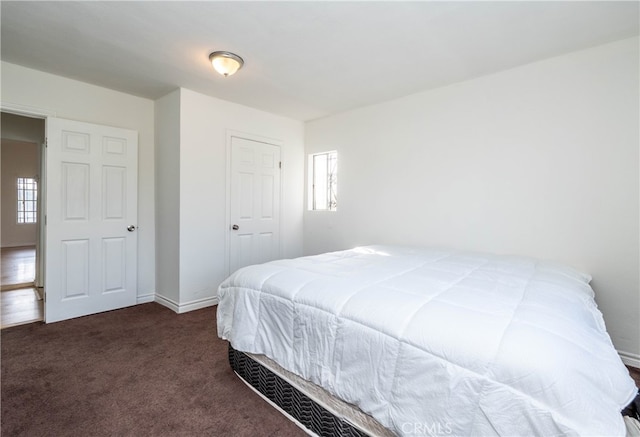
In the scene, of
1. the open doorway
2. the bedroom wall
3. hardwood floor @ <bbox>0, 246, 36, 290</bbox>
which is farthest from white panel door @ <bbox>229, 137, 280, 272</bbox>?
hardwood floor @ <bbox>0, 246, 36, 290</bbox>

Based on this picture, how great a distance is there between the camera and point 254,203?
3.92 metres

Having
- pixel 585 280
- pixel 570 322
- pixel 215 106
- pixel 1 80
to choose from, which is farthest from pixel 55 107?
pixel 585 280

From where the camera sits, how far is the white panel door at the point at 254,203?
373 centimetres

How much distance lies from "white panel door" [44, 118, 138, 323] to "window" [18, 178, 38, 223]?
7052mm

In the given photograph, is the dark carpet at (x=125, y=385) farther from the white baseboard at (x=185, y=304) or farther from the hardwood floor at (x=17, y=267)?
the hardwood floor at (x=17, y=267)

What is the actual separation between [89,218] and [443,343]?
3.53 meters

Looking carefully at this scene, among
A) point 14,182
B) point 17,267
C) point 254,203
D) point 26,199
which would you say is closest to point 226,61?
point 254,203

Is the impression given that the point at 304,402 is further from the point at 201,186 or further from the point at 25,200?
the point at 25,200

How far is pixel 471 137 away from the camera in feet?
9.65

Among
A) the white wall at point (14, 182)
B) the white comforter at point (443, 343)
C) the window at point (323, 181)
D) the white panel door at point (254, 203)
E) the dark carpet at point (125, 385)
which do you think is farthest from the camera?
the white wall at point (14, 182)

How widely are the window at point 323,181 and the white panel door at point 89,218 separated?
7.20 ft

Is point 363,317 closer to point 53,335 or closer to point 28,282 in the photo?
point 53,335

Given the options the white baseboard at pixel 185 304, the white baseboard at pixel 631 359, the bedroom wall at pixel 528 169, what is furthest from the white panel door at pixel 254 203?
the white baseboard at pixel 631 359

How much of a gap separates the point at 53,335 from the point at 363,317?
114 inches
